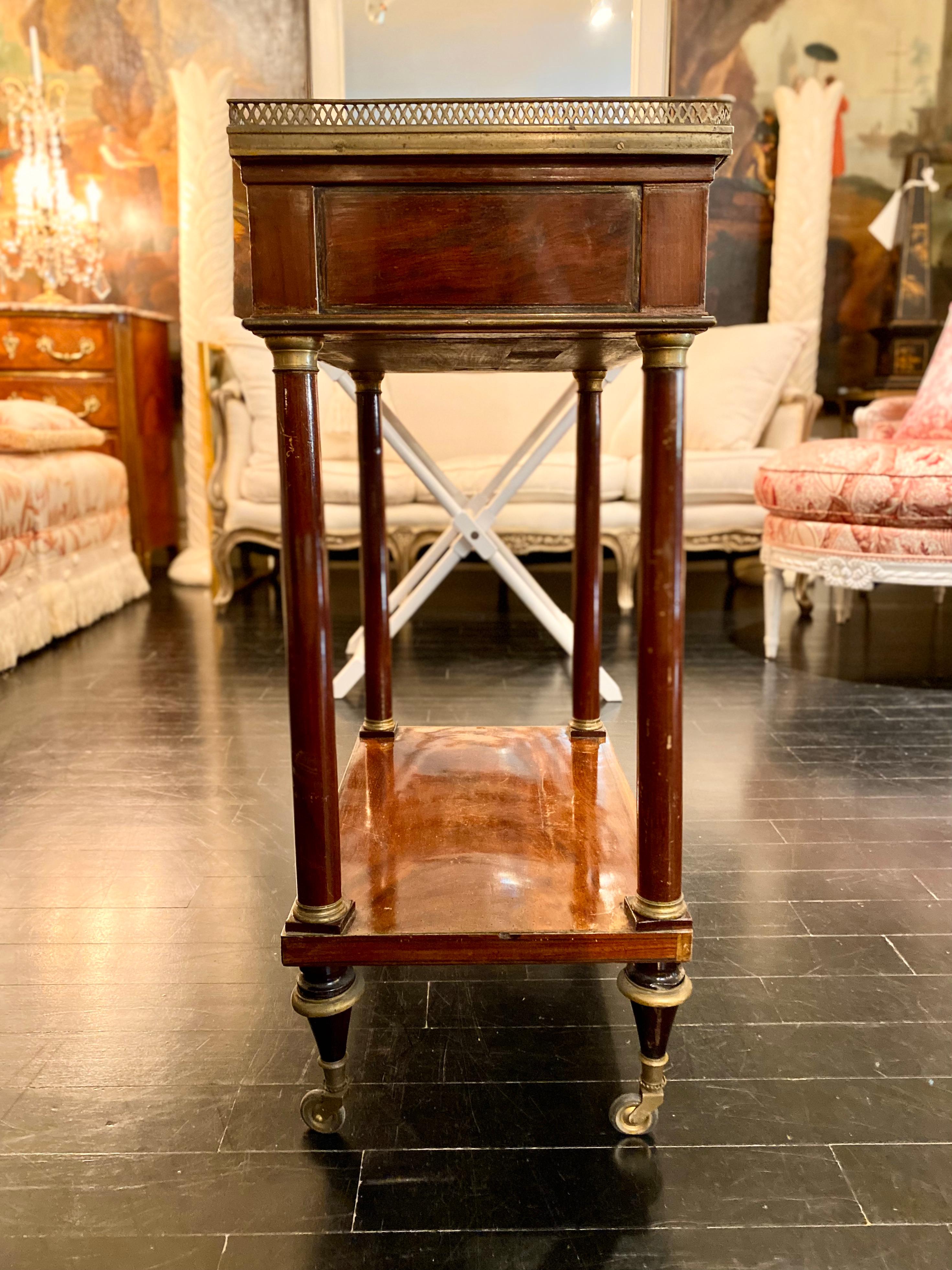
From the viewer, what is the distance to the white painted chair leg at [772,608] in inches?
125

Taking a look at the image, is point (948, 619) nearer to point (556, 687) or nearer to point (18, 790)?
point (556, 687)

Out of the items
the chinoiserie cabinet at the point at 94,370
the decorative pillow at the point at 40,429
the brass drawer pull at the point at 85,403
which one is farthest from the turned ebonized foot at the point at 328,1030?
the brass drawer pull at the point at 85,403

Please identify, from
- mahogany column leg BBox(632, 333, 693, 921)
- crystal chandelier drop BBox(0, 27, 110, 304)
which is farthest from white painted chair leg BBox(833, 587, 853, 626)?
crystal chandelier drop BBox(0, 27, 110, 304)

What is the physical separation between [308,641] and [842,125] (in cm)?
545

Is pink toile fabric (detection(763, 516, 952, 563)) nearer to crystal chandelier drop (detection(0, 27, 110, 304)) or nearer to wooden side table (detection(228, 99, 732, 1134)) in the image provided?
wooden side table (detection(228, 99, 732, 1134))

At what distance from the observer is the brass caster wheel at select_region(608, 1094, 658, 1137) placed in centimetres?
108

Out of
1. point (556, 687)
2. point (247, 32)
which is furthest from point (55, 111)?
point (556, 687)

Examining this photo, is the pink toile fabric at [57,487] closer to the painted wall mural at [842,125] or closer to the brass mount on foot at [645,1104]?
the brass mount on foot at [645,1104]

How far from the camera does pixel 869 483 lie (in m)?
2.83

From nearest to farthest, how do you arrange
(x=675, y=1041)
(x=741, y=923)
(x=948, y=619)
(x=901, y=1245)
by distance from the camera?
(x=901, y=1245) → (x=675, y=1041) → (x=741, y=923) → (x=948, y=619)

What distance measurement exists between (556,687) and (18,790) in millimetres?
1415

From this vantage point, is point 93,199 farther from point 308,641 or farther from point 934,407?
point 308,641

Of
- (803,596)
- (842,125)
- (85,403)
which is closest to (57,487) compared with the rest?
(85,403)

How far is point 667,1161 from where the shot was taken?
1043 millimetres
